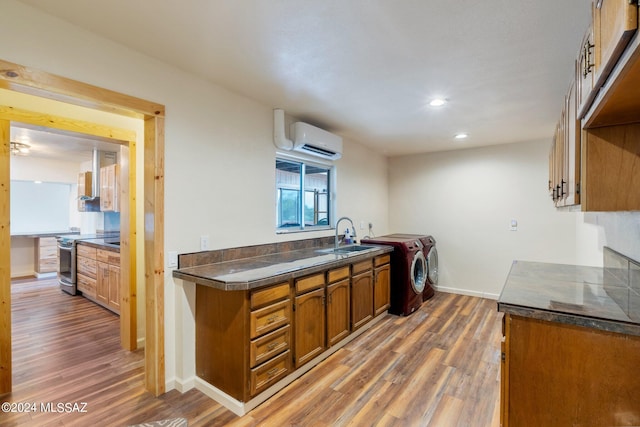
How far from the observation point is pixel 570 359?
127 centimetres

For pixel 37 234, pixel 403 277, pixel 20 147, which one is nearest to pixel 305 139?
pixel 403 277

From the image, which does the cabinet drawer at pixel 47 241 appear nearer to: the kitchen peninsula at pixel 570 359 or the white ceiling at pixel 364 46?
the white ceiling at pixel 364 46

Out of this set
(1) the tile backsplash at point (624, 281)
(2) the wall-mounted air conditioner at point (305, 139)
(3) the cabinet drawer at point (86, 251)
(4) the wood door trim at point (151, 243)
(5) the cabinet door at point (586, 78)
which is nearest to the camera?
(5) the cabinet door at point (586, 78)

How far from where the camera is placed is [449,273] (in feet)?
16.1

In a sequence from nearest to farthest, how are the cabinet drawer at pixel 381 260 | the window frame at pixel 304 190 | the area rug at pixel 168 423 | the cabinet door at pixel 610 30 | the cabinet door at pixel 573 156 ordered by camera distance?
the cabinet door at pixel 610 30 < the cabinet door at pixel 573 156 < the area rug at pixel 168 423 < the window frame at pixel 304 190 < the cabinet drawer at pixel 381 260

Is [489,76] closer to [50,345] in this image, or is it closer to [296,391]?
[296,391]

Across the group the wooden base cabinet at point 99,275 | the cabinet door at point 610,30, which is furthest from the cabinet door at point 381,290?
the wooden base cabinet at point 99,275

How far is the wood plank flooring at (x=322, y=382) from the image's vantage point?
1.91 metres

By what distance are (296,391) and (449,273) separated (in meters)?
3.61

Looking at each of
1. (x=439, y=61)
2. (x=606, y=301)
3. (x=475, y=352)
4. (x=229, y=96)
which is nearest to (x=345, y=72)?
(x=439, y=61)

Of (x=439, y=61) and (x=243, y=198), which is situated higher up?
(x=439, y=61)

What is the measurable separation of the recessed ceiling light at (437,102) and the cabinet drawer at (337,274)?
70.5 inches

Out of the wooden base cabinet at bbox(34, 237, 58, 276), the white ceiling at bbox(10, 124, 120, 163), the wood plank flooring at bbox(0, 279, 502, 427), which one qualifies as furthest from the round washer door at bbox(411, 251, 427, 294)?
the wooden base cabinet at bbox(34, 237, 58, 276)

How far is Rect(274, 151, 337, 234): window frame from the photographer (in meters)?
3.21
